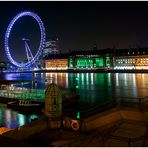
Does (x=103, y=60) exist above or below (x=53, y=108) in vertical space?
above

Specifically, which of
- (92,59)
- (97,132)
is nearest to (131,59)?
(92,59)

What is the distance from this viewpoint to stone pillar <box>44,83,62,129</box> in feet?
35.0

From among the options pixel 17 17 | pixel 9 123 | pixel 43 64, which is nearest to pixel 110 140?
pixel 9 123

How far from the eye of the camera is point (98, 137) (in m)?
8.79

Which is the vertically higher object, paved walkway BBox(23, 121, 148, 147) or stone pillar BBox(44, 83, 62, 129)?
stone pillar BBox(44, 83, 62, 129)

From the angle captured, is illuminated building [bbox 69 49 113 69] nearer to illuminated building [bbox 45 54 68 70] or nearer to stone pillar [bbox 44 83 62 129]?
illuminated building [bbox 45 54 68 70]

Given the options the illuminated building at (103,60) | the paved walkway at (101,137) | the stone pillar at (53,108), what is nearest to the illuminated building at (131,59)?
the illuminated building at (103,60)

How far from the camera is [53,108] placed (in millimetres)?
10914

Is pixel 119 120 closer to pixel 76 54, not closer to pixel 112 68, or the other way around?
pixel 112 68

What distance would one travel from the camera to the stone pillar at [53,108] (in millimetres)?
10656

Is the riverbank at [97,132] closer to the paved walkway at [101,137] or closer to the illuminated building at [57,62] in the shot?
the paved walkway at [101,137]

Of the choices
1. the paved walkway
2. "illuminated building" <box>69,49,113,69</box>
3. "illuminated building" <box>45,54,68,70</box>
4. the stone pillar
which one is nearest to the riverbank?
the paved walkway

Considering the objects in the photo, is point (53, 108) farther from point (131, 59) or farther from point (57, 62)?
point (57, 62)

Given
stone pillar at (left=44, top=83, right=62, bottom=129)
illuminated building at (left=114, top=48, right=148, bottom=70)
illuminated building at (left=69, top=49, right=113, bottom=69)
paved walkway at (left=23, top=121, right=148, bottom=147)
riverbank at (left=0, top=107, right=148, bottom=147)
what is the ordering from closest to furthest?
paved walkway at (left=23, top=121, right=148, bottom=147) < riverbank at (left=0, top=107, right=148, bottom=147) < stone pillar at (left=44, top=83, right=62, bottom=129) < illuminated building at (left=114, top=48, right=148, bottom=70) < illuminated building at (left=69, top=49, right=113, bottom=69)
